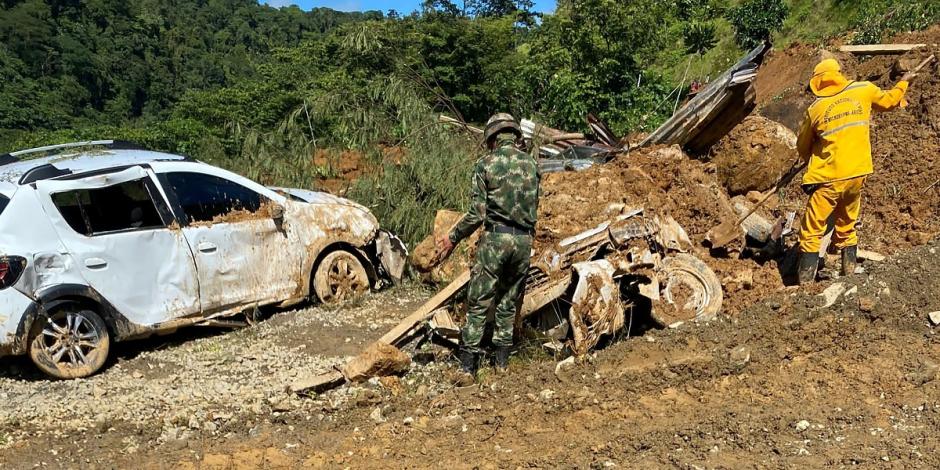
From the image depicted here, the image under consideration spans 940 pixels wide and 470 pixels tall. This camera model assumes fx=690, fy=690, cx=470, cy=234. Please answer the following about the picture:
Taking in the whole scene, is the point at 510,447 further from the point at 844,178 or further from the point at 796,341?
the point at 844,178

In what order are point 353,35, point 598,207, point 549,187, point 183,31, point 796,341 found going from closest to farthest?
point 796,341
point 598,207
point 549,187
point 353,35
point 183,31

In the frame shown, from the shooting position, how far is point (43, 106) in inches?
2328

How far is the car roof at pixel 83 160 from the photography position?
5.81 m

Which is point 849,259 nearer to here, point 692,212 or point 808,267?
point 808,267

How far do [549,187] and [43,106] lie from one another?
6442cm

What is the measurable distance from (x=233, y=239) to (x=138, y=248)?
85 cm

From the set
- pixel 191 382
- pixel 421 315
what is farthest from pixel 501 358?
pixel 191 382

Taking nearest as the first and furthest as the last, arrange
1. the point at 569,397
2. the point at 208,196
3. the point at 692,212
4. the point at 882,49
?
1. the point at 569,397
2. the point at 208,196
3. the point at 692,212
4. the point at 882,49

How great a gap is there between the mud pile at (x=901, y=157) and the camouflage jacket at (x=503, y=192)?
13.3ft

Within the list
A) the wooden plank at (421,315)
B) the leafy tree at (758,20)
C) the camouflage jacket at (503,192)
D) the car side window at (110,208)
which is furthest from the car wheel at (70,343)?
the leafy tree at (758,20)

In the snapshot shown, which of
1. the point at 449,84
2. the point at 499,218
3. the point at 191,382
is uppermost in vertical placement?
the point at 449,84

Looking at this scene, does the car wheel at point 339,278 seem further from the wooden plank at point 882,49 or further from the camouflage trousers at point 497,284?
the wooden plank at point 882,49

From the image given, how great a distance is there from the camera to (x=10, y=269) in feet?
17.1

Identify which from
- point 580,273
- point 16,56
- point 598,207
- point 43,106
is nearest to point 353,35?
point 598,207
